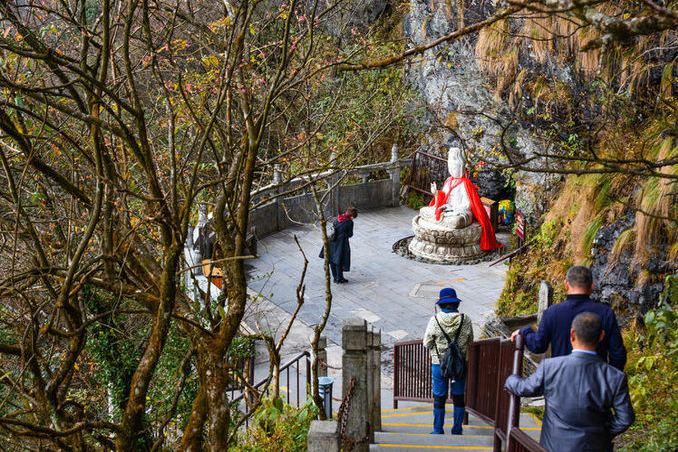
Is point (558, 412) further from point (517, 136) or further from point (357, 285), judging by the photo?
point (517, 136)

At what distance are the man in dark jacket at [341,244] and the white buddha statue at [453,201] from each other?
2.63 metres

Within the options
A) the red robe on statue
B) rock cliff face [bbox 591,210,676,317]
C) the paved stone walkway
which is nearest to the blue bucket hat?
rock cliff face [bbox 591,210,676,317]

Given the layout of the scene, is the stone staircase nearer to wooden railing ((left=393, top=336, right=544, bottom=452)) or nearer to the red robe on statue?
wooden railing ((left=393, top=336, right=544, bottom=452))

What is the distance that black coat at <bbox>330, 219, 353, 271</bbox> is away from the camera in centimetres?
1469

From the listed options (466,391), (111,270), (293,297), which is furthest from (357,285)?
(111,270)

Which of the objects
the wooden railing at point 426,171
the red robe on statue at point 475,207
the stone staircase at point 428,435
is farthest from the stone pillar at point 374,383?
the wooden railing at point 426,171

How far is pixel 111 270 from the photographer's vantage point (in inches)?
209

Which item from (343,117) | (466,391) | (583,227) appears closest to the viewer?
(466,391)

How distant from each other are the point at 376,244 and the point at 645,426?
35.0 ft

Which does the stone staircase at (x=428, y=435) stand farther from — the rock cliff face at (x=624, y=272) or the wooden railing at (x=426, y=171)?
the wooden railing at (x=426, y=171)

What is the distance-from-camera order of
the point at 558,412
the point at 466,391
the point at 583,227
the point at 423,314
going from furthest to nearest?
the point at 423,314, the point at 583,227, the point at 466,391, the point at 558,412

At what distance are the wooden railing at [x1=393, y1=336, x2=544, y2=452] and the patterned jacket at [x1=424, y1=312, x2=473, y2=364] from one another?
0.12m

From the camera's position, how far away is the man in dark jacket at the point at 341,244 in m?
14.7

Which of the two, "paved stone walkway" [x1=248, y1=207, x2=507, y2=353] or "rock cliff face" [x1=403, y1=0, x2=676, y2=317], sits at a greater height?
"rock cliff face" [x1=403, y1=0, x2=676, y2=317]
